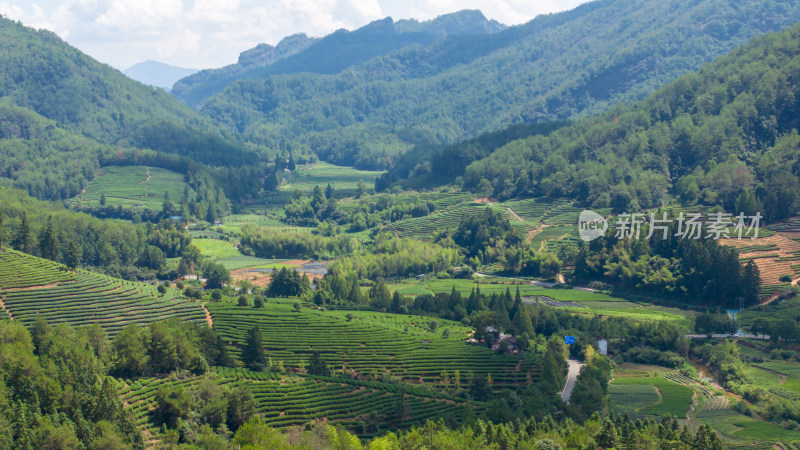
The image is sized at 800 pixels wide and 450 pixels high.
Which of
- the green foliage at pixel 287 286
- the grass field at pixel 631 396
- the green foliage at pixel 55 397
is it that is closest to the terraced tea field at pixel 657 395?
the grass field at pixel 631 396

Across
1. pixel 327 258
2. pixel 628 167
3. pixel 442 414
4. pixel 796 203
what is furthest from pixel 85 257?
pixel 796 203

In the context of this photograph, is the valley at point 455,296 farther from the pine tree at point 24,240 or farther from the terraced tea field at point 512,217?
the terraced tea field at point 512,217

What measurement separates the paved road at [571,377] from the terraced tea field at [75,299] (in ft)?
102

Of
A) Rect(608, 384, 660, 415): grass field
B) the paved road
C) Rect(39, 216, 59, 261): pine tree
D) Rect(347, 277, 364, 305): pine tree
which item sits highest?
Rect(39, 216, 59, 261): pine tree

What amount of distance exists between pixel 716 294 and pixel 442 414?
39858mm

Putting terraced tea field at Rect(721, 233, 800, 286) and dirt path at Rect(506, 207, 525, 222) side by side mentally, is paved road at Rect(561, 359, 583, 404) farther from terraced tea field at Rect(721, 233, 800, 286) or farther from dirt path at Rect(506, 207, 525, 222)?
dirt path at Rect(506, 207, 525, 222)

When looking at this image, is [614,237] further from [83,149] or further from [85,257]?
[83,149]

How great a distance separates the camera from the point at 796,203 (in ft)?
333

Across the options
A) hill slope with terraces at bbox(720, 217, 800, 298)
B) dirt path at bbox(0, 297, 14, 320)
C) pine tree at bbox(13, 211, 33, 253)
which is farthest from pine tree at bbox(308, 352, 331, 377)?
hill slope with terraces at bbox(720, 217, 800, 298)

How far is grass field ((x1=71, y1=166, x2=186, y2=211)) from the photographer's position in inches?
6009

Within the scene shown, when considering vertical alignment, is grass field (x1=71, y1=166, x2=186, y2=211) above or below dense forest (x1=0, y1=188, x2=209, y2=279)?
above

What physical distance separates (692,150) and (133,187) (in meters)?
98.1

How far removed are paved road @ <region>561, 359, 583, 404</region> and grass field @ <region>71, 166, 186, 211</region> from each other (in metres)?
94.5

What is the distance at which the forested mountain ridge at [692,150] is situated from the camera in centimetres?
11119
